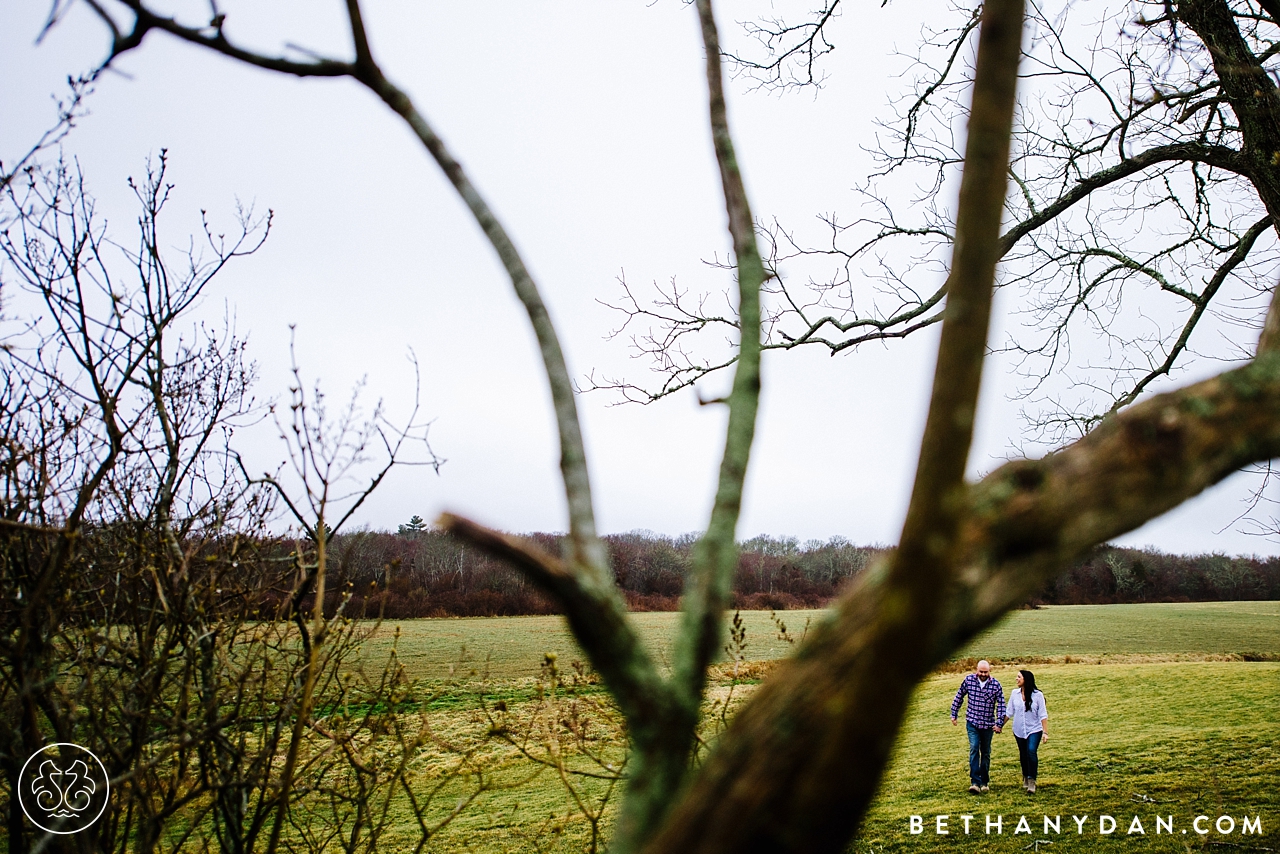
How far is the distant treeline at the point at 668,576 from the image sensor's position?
14.6 feet

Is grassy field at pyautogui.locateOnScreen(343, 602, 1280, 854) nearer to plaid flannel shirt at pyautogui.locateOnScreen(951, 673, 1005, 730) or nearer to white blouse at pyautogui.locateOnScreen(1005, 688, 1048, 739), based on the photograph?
white blouse at pyautogui.locateOnScreen(1005, 688, 1048, 739)

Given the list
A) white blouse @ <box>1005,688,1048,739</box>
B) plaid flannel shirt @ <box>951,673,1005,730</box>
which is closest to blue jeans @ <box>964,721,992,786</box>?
plaid flannel shirt @ <box>951,673,1005,730</box>

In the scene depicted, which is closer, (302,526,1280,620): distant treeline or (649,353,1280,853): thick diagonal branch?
(649,353,1280,853): thick diagonal branch

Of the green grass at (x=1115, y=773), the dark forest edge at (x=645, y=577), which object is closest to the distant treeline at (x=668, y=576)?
the dark forest edge at (x=645, y=577)

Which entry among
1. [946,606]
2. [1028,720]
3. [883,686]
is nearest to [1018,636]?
[1028,720]

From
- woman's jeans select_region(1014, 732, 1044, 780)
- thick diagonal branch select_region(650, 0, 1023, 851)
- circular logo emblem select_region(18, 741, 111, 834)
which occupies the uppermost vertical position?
thick diagonal branch select_region(650, 0, 1023, 851)

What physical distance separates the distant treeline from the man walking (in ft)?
9.63

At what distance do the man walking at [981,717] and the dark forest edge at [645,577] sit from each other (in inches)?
91.5

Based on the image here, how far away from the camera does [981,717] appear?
9.12 meters

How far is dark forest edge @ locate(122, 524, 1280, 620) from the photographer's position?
3.73 meters

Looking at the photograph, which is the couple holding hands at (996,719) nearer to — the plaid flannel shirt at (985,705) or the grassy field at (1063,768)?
Result: the plaid flannel shirt at (985,705)

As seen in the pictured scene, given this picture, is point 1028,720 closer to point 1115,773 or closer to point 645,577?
point 1115,773

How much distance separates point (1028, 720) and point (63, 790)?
980 cm

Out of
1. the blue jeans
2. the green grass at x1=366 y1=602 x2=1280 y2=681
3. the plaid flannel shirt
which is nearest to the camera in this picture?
the plaid flannel shirt
